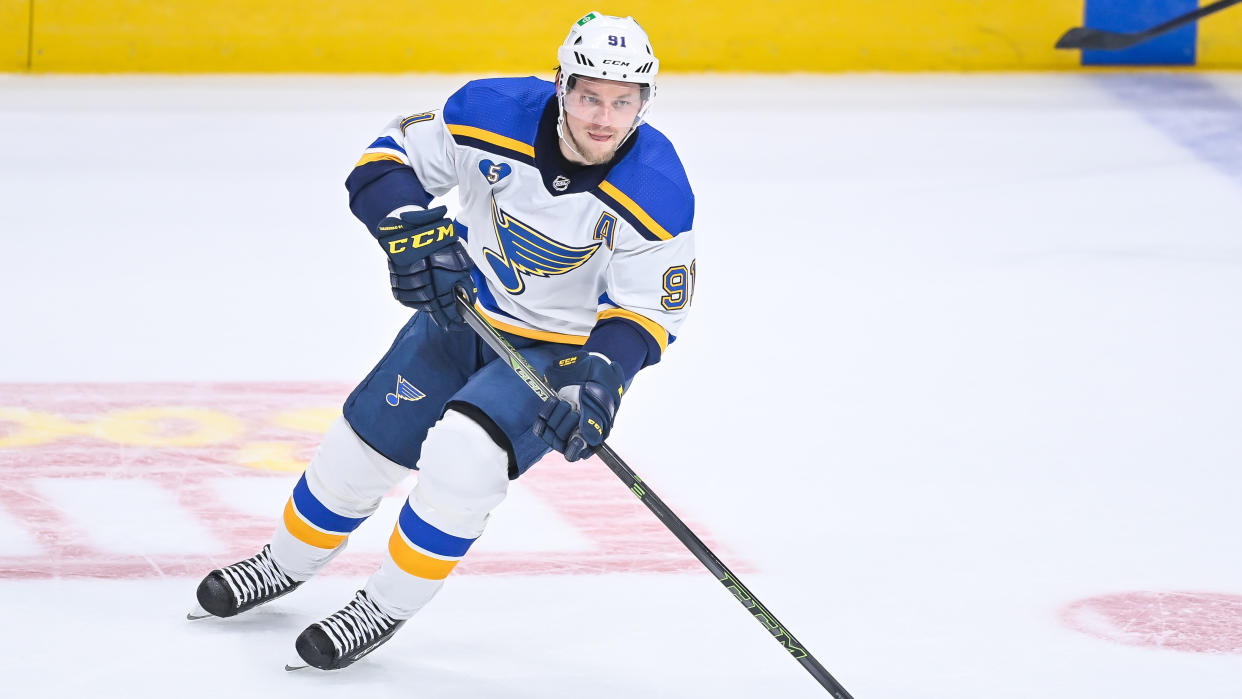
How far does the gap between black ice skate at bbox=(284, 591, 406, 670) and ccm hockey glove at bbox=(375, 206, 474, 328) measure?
548 millimetres

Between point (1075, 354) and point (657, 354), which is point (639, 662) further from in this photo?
point (1075, 354)

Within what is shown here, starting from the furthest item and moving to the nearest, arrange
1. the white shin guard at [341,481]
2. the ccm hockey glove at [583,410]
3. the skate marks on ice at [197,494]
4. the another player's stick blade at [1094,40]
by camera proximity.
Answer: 1. the another player's stick blade at [1094,40]
2. the skate marks on ice at [197,494]
3. the white shin guard at [341,481]
4. the ccm hockey glove at [583,410]

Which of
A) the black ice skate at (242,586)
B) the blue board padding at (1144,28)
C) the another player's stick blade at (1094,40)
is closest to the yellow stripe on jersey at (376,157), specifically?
the black ice skate at (242,586)

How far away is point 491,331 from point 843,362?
1.92 m

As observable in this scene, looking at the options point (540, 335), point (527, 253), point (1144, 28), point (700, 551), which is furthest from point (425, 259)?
point (1144, 28)

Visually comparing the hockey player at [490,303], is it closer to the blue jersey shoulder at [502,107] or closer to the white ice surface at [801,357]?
the blue jersey shoulder at [502,107]

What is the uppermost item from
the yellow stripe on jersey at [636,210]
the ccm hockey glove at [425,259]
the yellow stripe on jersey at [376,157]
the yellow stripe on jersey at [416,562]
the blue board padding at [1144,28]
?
the blue board padding at [1144,28]

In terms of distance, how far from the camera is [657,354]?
3006 millimetres

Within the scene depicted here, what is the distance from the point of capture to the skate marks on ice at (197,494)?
3494 millimetres

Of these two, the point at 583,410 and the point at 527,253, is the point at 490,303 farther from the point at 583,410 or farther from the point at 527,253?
the point at 583,410

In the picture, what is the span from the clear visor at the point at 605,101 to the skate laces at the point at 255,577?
1.02m

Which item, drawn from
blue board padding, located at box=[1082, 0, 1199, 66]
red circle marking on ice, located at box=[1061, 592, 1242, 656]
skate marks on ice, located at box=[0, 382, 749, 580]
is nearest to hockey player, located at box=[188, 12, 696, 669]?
skate marks on ice, located at box=[0, 382, 749, 580]

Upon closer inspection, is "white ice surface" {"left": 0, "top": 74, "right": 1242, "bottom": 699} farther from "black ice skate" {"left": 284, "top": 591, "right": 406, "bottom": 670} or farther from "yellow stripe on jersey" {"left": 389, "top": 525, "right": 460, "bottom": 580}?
"yellow stripe on jersey" {"left": 389, "top": 525, "right": 460, "bottom": 580}

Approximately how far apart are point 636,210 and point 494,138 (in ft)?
0.94
